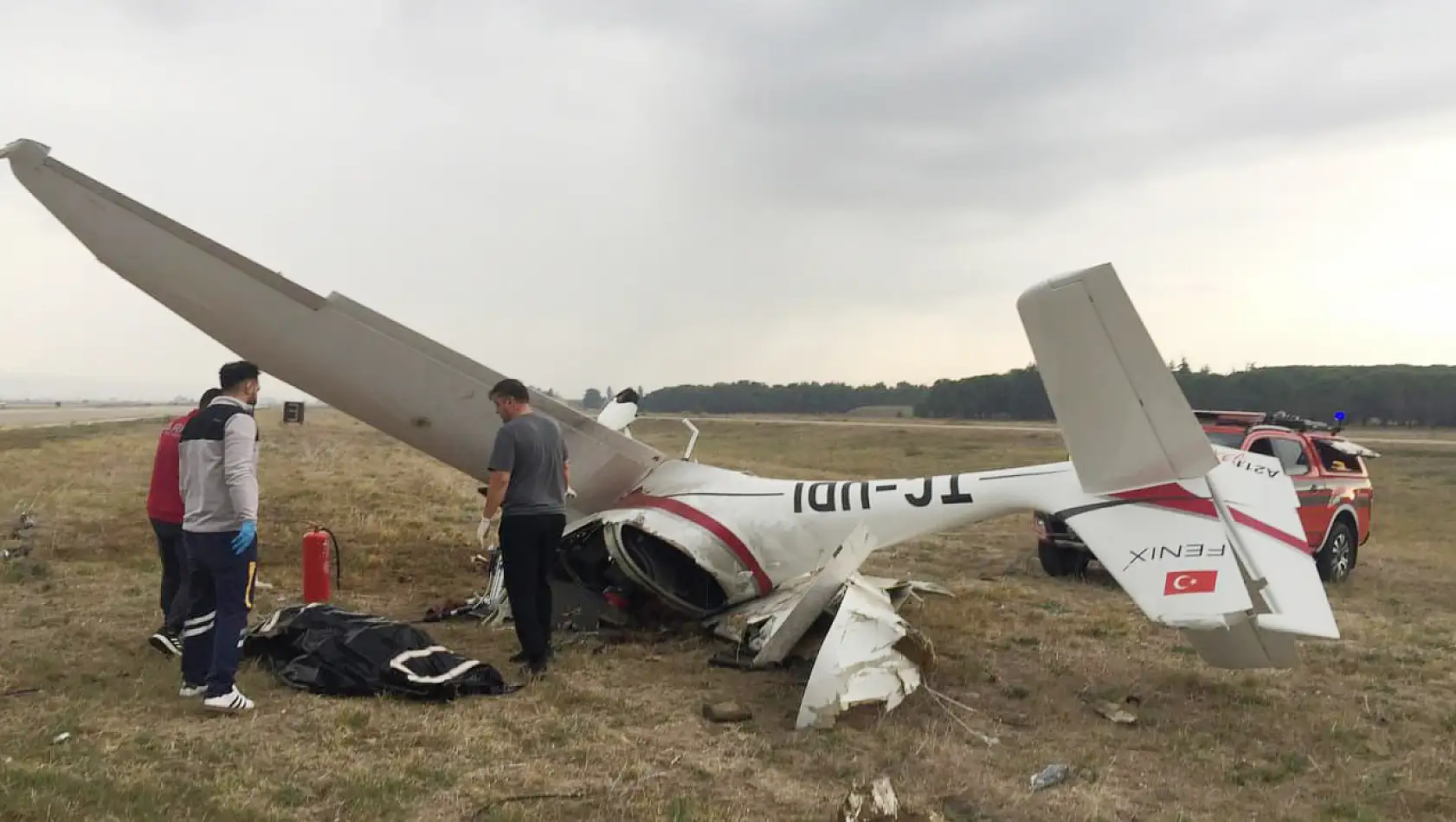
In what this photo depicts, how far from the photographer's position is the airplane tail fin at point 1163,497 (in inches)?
182

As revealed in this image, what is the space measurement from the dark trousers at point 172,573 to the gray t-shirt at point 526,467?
2.13 meters

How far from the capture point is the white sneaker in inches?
185

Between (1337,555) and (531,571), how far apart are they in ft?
32.4

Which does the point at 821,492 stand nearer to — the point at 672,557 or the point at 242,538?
the point at 672,557

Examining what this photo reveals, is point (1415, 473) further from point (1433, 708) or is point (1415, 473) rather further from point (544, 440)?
point (544, 440)

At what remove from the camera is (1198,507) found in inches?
203

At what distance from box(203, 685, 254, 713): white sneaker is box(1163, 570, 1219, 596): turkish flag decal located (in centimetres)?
499

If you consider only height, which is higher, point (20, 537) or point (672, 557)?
point (672, 557)

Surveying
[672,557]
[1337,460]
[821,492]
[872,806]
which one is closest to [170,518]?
[672,557]

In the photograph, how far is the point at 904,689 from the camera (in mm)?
5152

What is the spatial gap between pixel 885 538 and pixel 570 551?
252 cm

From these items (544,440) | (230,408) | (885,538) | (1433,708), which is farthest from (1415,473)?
(230,408)

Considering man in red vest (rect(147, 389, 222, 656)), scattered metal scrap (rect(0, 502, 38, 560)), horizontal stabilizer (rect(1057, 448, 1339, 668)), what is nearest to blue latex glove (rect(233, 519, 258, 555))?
man in red vest (rect(147, 389, 222, 656))

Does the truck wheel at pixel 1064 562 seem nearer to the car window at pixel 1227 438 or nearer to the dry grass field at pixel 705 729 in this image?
the dry grass field at pixel 705 729
